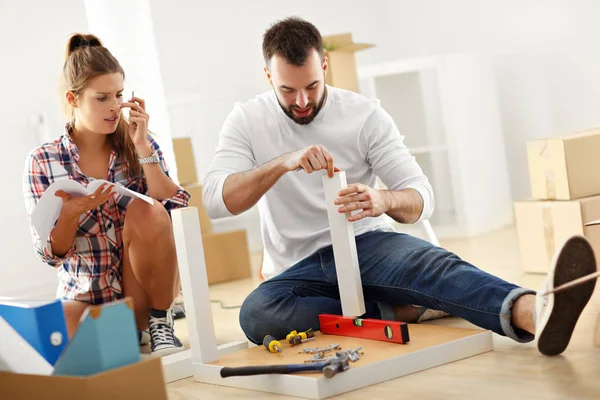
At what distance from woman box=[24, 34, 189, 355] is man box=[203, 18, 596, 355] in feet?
0.61

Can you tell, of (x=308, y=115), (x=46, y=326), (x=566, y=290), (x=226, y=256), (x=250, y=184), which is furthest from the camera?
(x=226, y=256)

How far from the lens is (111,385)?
136 cm

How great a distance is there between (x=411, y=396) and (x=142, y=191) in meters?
1.10

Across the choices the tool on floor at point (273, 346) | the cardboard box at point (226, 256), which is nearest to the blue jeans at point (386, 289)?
the tool on floor at point (273, 346)

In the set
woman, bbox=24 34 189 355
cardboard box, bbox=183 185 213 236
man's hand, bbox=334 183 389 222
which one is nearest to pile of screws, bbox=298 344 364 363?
man's hand, bbox=334 183 389 222

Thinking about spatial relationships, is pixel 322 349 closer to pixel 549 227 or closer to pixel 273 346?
pixel 273 346

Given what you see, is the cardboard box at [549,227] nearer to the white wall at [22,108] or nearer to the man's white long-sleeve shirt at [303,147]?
the man's white long-sleeve shirt at [303,147]

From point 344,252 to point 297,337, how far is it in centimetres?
23

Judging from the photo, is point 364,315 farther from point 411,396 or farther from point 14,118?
point 14,118

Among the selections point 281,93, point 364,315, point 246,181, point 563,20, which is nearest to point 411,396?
point 364,315

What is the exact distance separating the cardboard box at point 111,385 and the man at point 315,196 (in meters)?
0.75

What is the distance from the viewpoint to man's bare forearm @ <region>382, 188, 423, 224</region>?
2117 mm

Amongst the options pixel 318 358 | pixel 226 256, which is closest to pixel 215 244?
pixel 226 256

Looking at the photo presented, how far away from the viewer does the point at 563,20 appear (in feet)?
13.2
